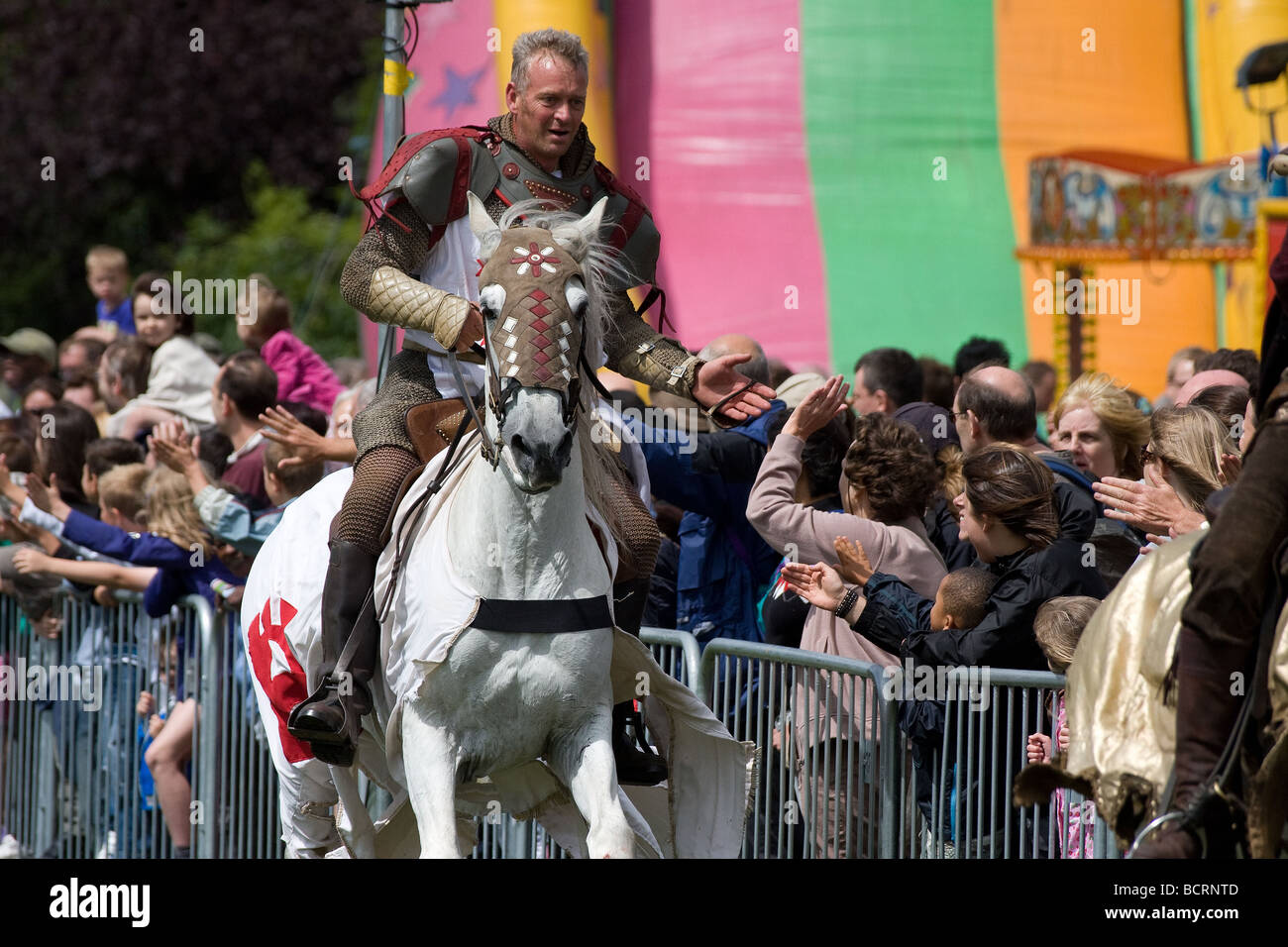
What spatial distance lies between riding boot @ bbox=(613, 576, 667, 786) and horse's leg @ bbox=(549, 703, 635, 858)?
0.43 metres

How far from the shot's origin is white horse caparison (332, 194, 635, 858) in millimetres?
5359

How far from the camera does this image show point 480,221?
18.1ft

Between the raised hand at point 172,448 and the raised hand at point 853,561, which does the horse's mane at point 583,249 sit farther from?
the raised hand at point 172,448

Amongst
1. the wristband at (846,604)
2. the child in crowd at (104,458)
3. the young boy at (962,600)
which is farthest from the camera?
the child in crowd at (104,458)

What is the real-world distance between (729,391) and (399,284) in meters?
1.06

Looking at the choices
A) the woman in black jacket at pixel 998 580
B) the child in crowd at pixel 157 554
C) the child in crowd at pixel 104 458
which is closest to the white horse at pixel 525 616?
the woman in black jacket at pixel 998 580

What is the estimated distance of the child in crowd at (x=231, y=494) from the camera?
26.6 feet

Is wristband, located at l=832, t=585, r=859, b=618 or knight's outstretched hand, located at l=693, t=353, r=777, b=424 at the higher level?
knight's outstretched hand, located at l=693, t=353, r=777, b=424

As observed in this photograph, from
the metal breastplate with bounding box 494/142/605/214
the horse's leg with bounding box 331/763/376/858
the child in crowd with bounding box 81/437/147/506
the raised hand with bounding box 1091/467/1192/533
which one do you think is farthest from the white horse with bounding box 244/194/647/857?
the child in crowd with bounding box 81/437/147/506

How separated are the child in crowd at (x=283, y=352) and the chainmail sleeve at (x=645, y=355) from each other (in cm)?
558

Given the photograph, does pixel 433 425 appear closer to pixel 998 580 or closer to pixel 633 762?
pixel 633 762

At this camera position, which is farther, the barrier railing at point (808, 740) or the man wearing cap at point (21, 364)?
the man wearing cap at point (21, 364)

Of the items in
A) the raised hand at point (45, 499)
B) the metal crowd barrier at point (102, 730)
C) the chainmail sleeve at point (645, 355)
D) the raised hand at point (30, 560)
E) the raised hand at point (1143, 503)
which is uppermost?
the chainmail sleeve at point (645, 355)

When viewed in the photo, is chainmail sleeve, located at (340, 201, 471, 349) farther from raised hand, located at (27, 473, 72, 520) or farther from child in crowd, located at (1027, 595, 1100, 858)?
raised hand, located at (27, 473, 72, 520)
